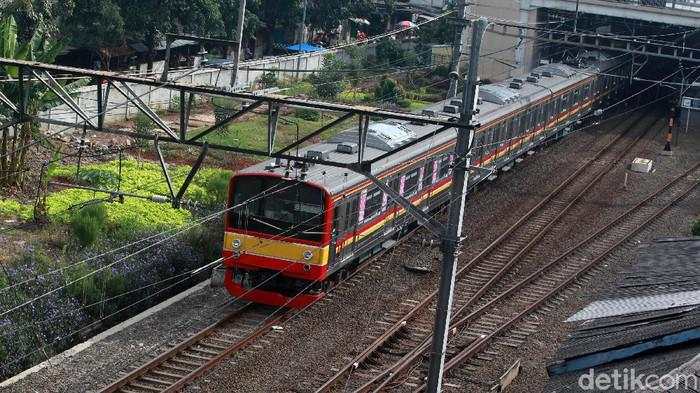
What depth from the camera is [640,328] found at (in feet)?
33.3

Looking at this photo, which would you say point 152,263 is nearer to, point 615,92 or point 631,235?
point 631,235

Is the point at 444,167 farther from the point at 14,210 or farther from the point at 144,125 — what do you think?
the point at 144,125

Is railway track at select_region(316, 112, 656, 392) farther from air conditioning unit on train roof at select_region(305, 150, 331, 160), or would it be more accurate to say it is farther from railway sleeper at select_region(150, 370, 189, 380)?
air conditioning unit on train roof at select_region(305, 150, 331, 160)

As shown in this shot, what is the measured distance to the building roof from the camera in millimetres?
9289

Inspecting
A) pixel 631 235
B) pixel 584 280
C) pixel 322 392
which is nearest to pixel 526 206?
pixel 631 235

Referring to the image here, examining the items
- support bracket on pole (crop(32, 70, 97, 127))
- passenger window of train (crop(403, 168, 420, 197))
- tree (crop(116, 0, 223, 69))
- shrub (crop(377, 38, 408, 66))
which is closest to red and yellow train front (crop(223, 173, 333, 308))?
passenger window of train (crop(403, 168, 420, 197))

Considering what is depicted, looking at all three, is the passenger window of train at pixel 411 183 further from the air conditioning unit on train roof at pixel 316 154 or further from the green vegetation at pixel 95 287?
the green vegetation at pixel 95 287

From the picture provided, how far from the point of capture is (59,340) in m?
15.0

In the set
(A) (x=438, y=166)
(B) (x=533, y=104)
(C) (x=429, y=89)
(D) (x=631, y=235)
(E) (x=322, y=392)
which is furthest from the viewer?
(C) (x=429, y=89)

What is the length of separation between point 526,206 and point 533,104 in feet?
13.9

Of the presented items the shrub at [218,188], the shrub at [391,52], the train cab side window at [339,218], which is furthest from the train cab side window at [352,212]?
the shrub at [391,52]

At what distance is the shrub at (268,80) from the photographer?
37500 millimetres

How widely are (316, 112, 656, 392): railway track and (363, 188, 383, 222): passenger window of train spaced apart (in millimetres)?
1509

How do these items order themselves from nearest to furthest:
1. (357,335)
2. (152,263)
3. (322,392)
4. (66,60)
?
(322,392) → (357,335) → (152,263) → (66,60)
